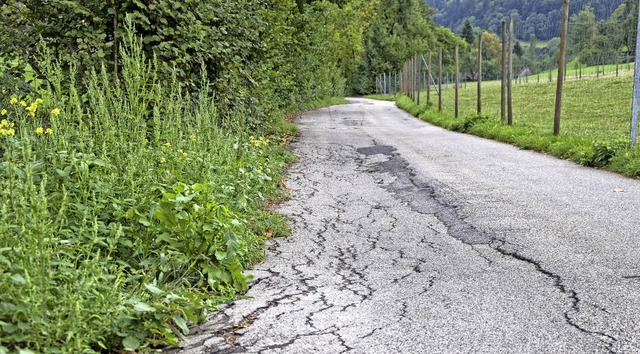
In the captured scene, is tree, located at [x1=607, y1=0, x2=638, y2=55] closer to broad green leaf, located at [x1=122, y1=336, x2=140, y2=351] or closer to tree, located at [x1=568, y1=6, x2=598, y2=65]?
tree, located at [x1=568, y1=6, x2=598, y2=65]

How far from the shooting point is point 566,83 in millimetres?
39938

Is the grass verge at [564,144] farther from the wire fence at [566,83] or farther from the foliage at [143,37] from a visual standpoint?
the foliage at [143,37]

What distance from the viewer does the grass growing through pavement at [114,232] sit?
2.74 metres

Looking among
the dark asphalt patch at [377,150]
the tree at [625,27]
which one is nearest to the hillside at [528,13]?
the tree at [625,27]

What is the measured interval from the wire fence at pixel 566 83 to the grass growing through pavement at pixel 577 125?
4cm

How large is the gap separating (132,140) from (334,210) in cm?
272

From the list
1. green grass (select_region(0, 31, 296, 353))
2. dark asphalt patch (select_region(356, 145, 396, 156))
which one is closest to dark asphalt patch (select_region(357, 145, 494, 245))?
dark asphalt patch (select_region(356, 145, 396, 156))

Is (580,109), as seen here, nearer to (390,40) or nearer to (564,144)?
(564,144)

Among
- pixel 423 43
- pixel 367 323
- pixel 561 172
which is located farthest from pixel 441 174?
pixel 423 43

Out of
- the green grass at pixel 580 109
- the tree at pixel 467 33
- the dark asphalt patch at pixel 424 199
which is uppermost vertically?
the tree at pixel 467 33

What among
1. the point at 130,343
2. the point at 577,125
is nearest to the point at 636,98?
the point at 577,125

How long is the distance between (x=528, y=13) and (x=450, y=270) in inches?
5406

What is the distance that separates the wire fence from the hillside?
4.12 m

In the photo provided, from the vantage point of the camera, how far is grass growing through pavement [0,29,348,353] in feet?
8.99
